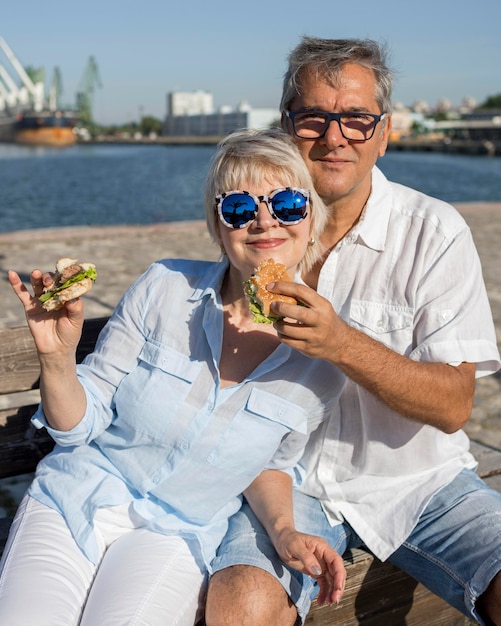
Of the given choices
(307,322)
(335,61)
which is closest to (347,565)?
(307,322)

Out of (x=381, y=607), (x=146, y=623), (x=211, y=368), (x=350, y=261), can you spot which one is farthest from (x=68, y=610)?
(x=350, y=261)

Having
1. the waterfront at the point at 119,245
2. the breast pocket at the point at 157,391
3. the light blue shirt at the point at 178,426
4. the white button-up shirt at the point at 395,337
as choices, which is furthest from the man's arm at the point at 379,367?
the waterfront at the point at 119,245

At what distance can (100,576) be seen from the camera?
7.17 feet

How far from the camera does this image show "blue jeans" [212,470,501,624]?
227cm

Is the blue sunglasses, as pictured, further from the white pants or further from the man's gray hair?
the white pants

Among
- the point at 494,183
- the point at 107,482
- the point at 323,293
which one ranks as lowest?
the point at 494,183

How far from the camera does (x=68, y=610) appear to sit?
2061 mm

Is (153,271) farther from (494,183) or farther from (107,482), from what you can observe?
(494,183)

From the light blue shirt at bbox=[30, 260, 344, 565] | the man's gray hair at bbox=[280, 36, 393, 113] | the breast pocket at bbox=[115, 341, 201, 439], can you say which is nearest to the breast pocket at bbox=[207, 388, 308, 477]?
the light blue shirt at bbox=[30, 260, 344, 565]

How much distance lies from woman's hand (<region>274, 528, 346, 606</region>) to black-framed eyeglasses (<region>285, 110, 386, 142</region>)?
4.66ft

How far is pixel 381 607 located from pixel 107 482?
1.09m

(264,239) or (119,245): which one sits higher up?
(264,239)

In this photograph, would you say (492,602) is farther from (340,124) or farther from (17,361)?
(17,361)

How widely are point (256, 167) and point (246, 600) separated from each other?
4.31 ft
